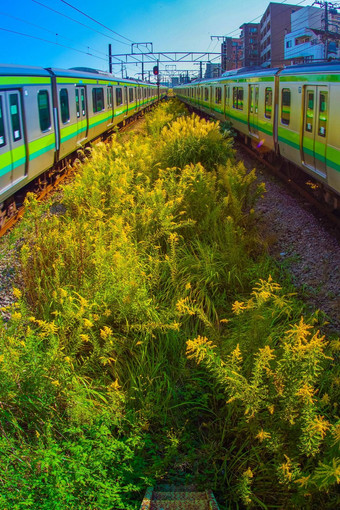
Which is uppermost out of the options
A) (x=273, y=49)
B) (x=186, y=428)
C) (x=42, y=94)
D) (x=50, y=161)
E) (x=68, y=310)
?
(x=273, y=49)

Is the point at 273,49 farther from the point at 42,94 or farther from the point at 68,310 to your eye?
the point at 68,310

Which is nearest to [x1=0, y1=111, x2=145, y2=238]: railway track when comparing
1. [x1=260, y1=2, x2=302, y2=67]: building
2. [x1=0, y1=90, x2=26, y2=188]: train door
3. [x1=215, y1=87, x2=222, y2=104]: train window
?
[x1=0, y1=90, x2=26, y2=188]: train door

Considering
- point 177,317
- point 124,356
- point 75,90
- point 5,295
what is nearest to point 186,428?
point 124,356

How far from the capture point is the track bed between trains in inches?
198

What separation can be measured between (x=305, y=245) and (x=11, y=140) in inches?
199

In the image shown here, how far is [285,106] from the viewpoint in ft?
31.2

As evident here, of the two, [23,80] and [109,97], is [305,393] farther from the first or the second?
[109,97]

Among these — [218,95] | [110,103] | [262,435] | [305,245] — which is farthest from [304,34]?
[262,435]

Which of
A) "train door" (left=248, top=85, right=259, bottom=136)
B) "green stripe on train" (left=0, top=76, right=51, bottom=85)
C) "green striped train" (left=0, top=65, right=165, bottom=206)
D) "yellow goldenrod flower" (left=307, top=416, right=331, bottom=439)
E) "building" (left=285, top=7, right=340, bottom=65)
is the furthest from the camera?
"building" (left=285, top=7, right=340, bottom=65)

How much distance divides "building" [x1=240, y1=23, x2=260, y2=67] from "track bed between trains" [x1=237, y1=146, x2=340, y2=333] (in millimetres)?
74091

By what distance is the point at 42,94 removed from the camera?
917 cm

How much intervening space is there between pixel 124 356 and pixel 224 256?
2235 millimetres

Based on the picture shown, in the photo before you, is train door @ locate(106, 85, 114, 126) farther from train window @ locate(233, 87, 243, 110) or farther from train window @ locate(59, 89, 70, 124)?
train window @ locate(59, 89, 70, 124)

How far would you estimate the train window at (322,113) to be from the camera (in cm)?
701
